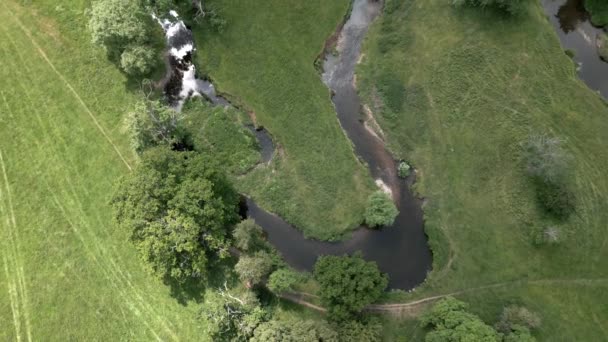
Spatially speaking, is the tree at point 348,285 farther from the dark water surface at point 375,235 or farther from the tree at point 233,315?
the tree at point 233,315

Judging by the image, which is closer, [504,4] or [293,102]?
[504,4]

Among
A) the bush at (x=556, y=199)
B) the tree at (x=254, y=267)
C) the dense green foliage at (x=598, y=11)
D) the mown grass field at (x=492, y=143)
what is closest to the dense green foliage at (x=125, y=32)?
the tree at (x=254, y=267)

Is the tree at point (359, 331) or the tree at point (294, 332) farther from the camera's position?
the tree at point (359, 331)

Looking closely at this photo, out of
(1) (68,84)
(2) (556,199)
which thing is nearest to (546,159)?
(2) (556,199)

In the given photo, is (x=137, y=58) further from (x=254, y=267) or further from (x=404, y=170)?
(x=404, y=170)

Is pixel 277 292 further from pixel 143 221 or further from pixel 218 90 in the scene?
pixel 218 90

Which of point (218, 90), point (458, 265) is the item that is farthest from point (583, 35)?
point (218, 90)

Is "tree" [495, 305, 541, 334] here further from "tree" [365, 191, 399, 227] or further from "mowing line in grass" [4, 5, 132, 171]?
"mowing line in grass" [4, 5, 132, 171]
